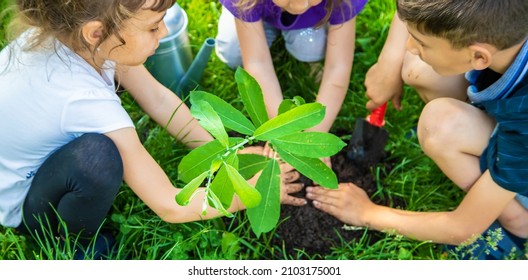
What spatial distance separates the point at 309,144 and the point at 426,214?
0.75 metres

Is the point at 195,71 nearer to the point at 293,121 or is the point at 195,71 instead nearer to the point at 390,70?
the point at 390,70

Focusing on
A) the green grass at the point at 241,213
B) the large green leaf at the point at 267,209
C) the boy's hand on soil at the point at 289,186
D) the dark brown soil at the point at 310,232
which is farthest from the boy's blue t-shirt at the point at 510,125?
the large green leaf at the point at 267,209

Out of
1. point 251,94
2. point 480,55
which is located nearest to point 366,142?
point 480,55

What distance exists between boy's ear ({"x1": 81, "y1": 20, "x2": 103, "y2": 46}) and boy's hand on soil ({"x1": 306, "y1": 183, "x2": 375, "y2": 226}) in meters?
0.75

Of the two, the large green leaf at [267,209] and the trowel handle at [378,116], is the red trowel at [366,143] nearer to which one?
the trowel handle at [378,116]

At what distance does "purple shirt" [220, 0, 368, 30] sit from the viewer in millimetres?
1917

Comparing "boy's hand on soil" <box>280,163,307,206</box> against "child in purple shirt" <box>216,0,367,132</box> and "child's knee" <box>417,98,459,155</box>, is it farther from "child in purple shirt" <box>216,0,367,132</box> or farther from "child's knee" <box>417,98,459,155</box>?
"child's knee" <box>417,98,459,155</box>

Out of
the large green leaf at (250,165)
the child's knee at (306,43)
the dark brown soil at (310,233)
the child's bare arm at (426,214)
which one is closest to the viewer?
the large green leaf at (250,165)

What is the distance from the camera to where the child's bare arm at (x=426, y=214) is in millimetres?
1702

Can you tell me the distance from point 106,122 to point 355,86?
96 centimetres

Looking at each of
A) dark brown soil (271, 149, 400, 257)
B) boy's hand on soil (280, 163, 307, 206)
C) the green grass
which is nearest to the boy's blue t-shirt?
the green grass

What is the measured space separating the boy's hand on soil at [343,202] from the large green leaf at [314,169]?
1.94 feet
